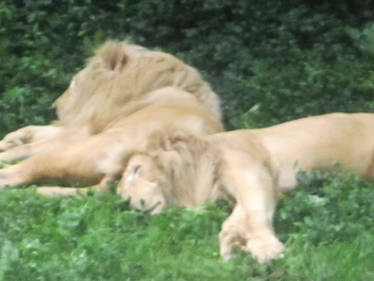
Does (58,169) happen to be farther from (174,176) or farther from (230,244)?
(230,244)

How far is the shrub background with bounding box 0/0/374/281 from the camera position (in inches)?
183

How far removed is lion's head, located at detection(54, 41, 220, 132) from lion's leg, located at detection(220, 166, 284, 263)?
1.40m

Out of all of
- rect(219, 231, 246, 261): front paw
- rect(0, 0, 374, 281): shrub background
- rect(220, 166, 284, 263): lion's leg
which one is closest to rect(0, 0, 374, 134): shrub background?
rect(0, 0, 374, 281): shrub background

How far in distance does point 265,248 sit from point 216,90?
318 cm

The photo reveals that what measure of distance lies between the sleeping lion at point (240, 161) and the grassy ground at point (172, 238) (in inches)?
4.2

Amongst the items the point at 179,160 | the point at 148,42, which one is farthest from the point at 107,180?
the point at 148,42

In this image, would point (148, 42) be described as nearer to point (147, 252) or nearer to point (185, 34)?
point (185, 34)

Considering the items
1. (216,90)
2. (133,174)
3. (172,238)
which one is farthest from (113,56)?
(172,238)

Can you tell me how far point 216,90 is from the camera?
788 cm

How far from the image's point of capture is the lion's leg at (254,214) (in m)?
4.86

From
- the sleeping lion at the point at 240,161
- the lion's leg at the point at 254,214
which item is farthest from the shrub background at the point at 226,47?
the lion's leg at the point at 254,214

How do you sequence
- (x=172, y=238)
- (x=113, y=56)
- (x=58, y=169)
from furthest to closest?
1. (x=113, y=56)
2. (x=58, y=169)
3. (x=172, y=238)

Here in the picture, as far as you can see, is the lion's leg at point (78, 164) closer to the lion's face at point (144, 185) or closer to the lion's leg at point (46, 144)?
the lion's face at point (144, 185)

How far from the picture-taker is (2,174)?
623 centimetres
